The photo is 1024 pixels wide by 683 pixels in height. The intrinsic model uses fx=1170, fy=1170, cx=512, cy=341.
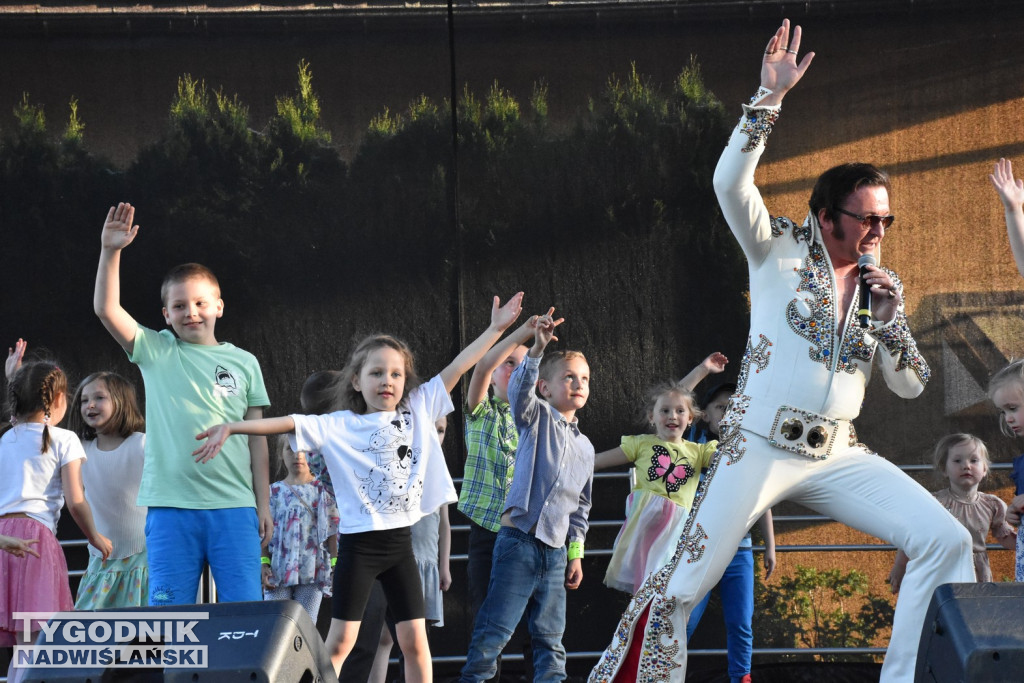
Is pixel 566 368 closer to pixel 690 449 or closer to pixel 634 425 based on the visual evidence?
pixel 690 449

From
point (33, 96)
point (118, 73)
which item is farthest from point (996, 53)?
point (33, 96)

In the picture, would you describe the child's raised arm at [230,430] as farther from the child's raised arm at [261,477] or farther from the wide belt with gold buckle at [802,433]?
the wide belt with gold buckle at [802,433]

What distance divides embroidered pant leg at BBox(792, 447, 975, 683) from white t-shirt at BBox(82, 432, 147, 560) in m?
2.74

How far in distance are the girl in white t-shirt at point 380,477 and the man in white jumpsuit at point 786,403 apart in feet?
2.88

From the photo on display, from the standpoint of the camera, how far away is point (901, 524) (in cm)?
321

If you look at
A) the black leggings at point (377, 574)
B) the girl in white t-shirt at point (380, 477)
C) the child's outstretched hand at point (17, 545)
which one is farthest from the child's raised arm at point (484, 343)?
the child's outstretched hand at point (17, 545)

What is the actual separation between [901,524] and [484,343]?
5.56ft

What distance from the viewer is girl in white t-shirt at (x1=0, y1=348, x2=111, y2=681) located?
437cm

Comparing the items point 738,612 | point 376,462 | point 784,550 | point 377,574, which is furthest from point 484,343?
point 784,550

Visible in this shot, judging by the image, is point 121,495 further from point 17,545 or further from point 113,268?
point 113,268

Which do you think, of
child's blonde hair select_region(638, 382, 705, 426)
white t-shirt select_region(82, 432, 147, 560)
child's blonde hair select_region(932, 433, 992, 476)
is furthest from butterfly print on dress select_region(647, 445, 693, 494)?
white t-shirt select_region(82, 432, 147, 560)

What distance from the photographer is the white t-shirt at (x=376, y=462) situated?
13.3ft

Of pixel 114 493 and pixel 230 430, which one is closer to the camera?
pixel 230 430

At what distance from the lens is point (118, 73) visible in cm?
591
